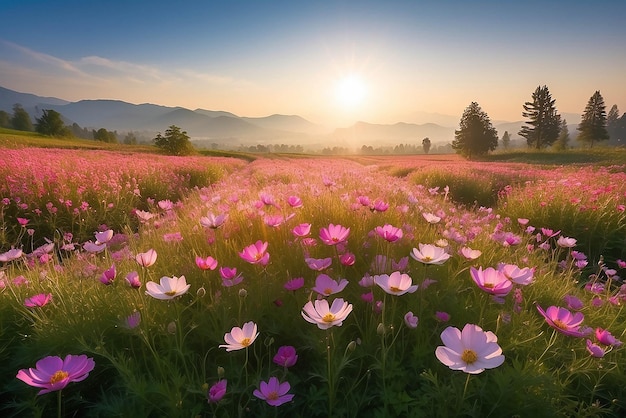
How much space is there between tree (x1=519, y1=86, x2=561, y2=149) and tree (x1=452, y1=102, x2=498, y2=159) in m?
9.15

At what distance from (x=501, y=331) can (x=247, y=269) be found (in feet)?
5.54

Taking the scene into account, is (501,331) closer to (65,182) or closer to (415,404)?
(415,404)

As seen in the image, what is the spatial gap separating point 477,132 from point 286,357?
51.0m

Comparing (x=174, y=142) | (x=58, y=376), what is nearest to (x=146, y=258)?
(x=58, y=376)

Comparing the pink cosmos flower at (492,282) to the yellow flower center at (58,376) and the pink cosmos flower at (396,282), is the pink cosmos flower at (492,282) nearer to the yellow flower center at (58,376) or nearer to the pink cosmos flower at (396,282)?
the pink cosmos flower at (396,282)

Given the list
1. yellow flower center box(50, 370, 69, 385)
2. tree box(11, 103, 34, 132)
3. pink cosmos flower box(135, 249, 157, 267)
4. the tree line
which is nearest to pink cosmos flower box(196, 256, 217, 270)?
pink cosmos flower box(135, 249, 157, 267)

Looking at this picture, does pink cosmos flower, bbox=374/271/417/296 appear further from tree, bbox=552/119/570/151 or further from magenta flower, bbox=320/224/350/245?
tree, bbox=552/119/570/151

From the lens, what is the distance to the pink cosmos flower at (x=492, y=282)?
4.46ft

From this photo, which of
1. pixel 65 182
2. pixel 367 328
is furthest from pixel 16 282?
pixel 65 182

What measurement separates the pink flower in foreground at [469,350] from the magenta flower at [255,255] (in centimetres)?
96

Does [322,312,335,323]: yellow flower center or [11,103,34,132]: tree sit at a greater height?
[11,103,34,132]: tree

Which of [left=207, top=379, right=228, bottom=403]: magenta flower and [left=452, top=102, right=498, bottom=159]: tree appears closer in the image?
[left=207, top=379, right=228, bottom=403]: magenta flower

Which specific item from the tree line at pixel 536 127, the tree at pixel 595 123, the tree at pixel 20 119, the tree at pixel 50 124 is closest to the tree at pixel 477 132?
the tree line at pixel 536 127

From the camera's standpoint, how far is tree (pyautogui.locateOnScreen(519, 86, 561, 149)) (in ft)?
167
